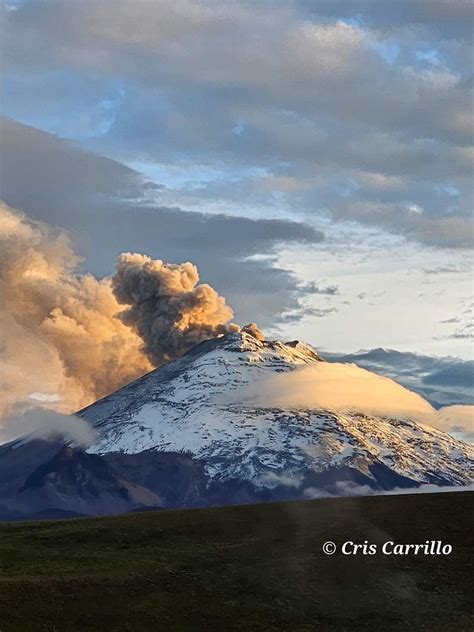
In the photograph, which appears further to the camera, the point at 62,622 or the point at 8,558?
the point at 8,558

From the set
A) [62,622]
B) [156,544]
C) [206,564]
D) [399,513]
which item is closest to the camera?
[62,622]

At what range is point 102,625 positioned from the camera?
198ft

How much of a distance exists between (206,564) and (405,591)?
16.4 meters

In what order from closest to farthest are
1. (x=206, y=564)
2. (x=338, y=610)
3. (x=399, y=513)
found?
(x=338, y=610), (x=206, y=564), (x=399, y=513)

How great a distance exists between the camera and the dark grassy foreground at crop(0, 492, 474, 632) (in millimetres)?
62906

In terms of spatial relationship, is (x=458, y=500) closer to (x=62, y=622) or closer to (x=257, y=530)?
(x=257, y=530)

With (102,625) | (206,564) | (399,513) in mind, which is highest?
(399,513)

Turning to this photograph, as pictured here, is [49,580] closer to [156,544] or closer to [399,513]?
[156,544]

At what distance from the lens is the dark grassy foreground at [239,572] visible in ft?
206

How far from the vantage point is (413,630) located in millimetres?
63000

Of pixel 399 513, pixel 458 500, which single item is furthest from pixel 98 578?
pixel 458 500

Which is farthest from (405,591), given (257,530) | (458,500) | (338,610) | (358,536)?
(458,500)

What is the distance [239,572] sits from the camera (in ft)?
243

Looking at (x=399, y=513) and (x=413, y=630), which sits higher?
(x=399, y=513)
